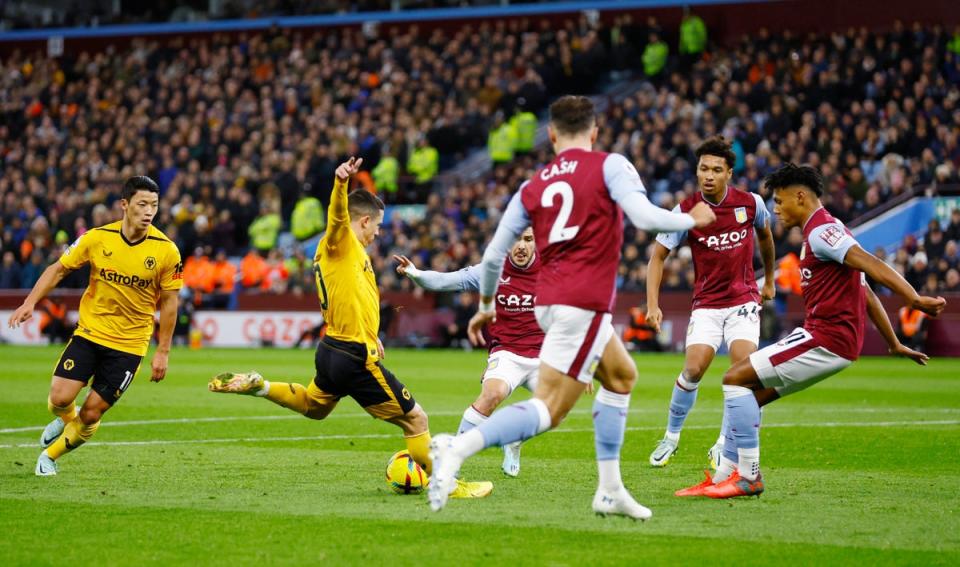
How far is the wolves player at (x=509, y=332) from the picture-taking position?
10016 mm

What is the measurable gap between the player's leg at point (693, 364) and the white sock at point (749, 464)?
1919 mm

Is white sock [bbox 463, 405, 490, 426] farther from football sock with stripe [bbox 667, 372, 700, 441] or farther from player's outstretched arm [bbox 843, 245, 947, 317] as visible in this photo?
player's outstretched arm [bbox 843, 245, 947, 317]

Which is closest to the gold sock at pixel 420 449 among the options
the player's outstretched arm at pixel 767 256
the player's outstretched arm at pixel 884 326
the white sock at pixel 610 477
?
the white sock at pixel 610 477

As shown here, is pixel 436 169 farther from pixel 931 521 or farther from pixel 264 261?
pixel 931 521

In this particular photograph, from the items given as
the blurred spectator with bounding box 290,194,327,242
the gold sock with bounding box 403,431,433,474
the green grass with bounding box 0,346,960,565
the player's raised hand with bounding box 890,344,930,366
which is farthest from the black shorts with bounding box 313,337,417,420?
the blurred spectator with bounding box 290,194,327,242

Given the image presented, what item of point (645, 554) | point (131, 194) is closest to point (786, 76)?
point (131, 194)

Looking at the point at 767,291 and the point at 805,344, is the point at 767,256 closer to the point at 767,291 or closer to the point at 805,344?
the point at 767,291

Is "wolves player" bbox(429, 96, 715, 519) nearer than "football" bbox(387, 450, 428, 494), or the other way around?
"wolves player" bbox(429, 96, 715, 519)

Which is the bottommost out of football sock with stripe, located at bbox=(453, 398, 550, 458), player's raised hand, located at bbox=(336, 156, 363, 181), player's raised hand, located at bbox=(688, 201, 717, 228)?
football sock with stripe, located at bbox=(453, 398, 550, 458)

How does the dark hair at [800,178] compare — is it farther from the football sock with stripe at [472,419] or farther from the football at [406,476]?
the football at [406,476]

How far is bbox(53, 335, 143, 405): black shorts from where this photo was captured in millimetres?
10406

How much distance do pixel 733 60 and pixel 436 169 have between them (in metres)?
8.97

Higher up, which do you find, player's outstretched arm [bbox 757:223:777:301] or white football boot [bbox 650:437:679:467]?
player's outstretched arm [bbox 757:223:777:301]

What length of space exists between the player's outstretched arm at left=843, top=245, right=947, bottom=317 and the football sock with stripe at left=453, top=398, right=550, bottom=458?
253cm
